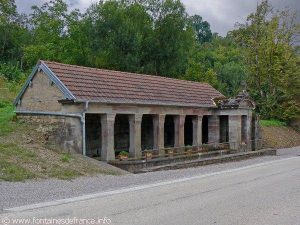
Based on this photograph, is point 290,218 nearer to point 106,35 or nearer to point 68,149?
point 68,149

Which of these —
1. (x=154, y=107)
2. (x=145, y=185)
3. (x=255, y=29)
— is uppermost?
(x=255, y=29)

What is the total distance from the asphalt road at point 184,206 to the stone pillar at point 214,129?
1447 cm

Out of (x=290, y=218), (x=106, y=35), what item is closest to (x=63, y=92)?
(x=290, y=218)

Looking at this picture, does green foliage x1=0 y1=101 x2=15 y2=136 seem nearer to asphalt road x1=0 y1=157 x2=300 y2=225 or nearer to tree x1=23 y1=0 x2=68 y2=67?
asphalt road x1=0 y1=157 x2=300 y2=225

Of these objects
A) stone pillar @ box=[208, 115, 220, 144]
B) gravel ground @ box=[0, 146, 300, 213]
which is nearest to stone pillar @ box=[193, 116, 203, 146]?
stone pillar @ box=[208, 115, 220, 144]

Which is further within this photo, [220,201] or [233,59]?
[233,59]

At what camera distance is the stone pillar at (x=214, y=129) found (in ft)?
94.6

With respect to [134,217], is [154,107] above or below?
above

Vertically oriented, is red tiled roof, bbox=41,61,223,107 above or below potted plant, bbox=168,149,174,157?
above

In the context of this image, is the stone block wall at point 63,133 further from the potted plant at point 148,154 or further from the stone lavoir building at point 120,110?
the potted plant at point 148,154

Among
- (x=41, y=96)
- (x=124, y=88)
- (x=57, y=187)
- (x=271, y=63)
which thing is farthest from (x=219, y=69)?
(x=57, y=187)

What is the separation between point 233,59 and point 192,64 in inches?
1071

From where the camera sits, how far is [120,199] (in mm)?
10828

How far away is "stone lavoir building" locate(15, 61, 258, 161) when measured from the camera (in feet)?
64.3
